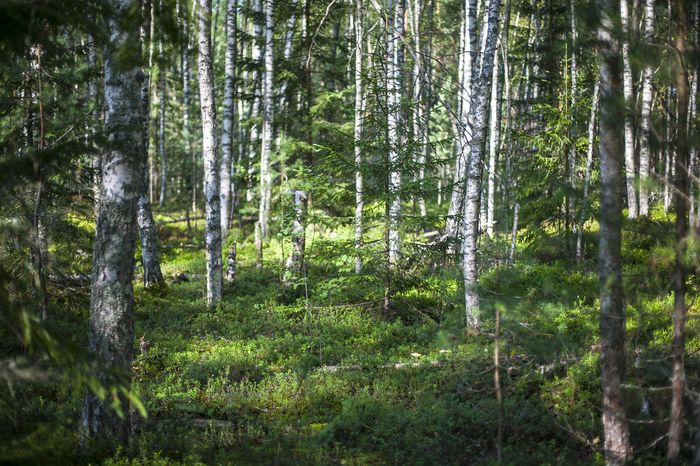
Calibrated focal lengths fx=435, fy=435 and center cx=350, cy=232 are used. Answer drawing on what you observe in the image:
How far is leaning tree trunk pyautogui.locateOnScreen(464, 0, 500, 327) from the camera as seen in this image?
830 cm

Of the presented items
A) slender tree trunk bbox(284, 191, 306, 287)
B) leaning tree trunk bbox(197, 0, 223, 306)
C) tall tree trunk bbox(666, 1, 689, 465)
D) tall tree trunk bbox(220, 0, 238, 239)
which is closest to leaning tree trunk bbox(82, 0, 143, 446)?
slender tree trunk bbox(284, 191, 306, 287)

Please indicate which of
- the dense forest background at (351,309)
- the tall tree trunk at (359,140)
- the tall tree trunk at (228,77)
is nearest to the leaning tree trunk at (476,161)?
the dense forest background at (351,309)

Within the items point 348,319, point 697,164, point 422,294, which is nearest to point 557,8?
point 697,164

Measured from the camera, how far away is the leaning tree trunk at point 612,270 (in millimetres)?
4258

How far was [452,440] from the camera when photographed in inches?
209

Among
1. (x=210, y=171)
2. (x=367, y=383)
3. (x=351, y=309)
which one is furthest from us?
(x=210, y=171)

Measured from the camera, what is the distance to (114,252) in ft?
14.9

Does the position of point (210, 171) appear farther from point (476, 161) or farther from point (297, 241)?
point (476, 161)

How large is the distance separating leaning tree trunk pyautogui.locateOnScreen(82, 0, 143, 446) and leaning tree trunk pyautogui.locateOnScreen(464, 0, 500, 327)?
5.93m

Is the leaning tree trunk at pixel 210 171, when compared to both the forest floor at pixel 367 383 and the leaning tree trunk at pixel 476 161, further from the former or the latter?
the leaning tree trunk at pixel 476 161

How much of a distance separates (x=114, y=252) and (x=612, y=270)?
5087 mm

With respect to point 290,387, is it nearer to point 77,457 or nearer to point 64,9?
point 77,457

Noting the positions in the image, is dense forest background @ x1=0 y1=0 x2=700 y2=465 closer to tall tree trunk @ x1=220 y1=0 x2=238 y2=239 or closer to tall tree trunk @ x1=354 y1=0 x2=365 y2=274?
tall tree trunk @ x1=354 y1=0 x2=365 y2=274

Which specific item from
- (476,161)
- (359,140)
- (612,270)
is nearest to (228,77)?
(359,140)
